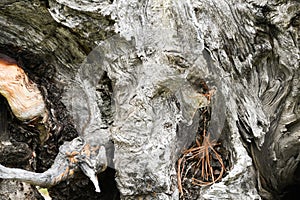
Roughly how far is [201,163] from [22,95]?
72 centimetres

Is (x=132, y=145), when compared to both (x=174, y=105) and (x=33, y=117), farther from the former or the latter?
(x=33, y=117)

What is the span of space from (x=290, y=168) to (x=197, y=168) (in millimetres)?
529

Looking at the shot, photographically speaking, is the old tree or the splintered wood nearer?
the old tree

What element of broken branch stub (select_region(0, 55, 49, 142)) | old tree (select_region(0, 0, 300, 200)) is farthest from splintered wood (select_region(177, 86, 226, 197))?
broken branch stub (select_region(0, 55, 49, 142))

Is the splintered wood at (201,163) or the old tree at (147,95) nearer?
the old tree at (147,95)

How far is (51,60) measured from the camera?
2.02m

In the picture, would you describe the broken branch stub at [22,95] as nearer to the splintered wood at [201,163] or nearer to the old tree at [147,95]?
the old tree at [147,95]

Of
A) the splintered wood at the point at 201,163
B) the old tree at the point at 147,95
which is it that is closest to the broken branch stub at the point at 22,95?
the old tree at the point at 147,95

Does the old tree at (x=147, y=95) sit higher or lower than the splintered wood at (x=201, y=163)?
higher

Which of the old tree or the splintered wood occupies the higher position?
the old tree

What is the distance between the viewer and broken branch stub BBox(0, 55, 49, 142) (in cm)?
186

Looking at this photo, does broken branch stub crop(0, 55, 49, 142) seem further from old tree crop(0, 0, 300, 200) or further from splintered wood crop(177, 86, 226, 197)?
splintered wood crop(177, 86, 226, 197)

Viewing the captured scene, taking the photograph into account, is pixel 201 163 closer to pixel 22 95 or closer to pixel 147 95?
pixel 147 95

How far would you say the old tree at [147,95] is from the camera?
1771 millimetres
